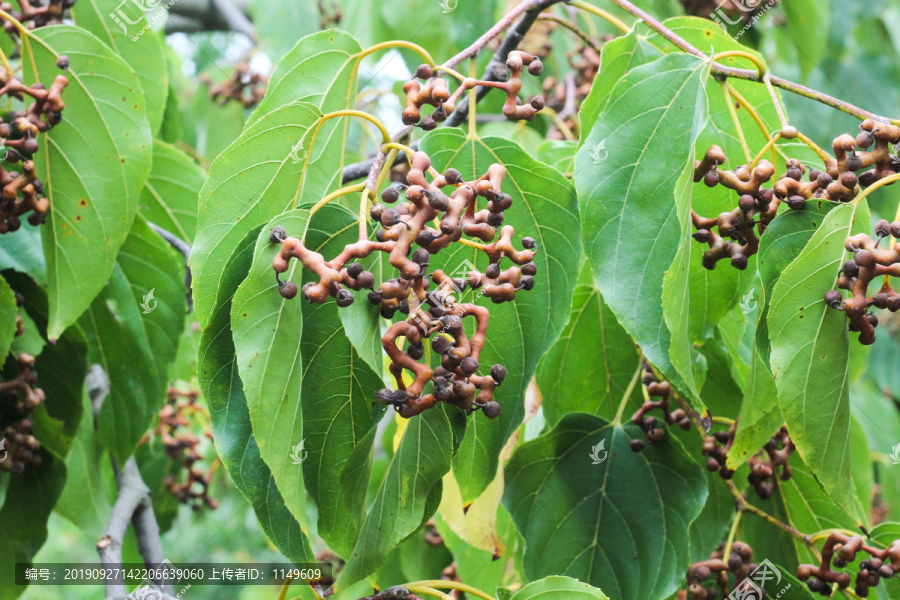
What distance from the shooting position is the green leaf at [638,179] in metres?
1.12

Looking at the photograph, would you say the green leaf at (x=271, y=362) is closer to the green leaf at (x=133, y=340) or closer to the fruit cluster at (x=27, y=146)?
the fruit cluster at (x=27, y=146)

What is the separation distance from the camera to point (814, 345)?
0.96 m

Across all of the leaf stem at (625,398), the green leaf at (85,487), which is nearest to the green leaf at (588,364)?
the leaf stem at (625,398)

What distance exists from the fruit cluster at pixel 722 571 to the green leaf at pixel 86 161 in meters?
1.15

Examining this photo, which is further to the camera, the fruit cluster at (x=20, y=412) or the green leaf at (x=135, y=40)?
the green leaf at (x=135, y=40)

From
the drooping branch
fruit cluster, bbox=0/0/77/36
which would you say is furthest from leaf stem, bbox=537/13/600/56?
the drooping branch

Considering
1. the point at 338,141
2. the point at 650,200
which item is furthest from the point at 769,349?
the point at 338,141

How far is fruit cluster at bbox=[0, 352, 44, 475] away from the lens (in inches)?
59.0

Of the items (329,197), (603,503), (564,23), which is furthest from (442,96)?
(603,503)

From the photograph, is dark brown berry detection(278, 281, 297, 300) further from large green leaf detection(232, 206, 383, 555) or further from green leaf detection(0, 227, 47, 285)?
green leaf detection(0, 227, 47, 285)

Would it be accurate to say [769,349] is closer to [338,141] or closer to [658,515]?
[658,515]

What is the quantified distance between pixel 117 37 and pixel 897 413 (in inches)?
165

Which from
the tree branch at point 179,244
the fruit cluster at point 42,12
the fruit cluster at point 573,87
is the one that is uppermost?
the fruit cluster at point 42,12

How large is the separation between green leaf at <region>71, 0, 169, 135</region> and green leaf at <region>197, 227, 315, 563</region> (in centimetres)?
76
